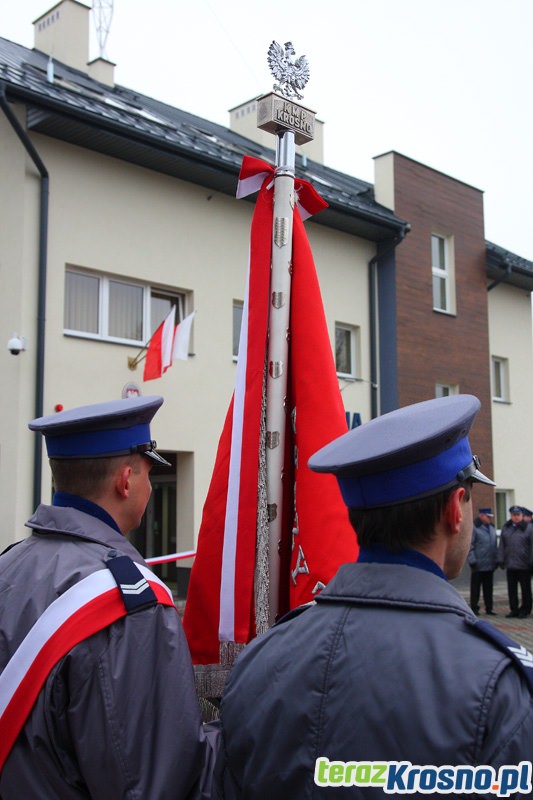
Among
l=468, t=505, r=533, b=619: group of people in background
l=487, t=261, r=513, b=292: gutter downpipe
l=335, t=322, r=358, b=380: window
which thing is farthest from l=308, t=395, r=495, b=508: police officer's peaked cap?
l=487, t=261, r=513, b=292: gutter downpipe

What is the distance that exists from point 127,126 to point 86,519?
10686 millimetres

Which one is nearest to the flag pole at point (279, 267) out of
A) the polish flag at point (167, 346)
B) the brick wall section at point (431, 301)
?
the polish flag at point (167, 346)

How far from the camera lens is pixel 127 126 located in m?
12.0

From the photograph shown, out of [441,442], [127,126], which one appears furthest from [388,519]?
[127,126]

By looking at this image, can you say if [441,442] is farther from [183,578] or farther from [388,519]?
[183,578]

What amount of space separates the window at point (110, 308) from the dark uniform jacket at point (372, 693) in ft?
35.8

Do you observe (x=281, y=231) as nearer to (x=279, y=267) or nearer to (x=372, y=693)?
(x=279, y=267)

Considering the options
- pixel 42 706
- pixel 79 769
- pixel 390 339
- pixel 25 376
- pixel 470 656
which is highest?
pixel 390 339

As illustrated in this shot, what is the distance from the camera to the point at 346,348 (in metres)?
16.5

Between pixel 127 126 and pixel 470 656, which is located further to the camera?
pixel 127 126

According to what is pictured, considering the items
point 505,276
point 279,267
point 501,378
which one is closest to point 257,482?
point 279,267

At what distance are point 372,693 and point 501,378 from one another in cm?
2049
